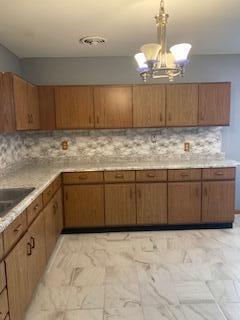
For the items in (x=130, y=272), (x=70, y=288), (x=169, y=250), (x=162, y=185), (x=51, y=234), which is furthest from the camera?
(x=162, y=185)

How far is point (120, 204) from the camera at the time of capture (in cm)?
369

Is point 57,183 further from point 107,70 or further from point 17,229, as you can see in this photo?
point 107,70

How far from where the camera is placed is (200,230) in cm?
Result: 374

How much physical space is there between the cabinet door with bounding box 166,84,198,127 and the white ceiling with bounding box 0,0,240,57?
560 mm

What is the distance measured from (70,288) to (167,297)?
2.87 ft

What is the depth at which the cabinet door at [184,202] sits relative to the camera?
12.0ft

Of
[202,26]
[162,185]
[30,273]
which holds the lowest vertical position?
[30,273]

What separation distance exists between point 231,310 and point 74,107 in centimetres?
293

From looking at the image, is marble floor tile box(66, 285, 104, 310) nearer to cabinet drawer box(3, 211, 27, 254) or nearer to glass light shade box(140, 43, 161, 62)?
cabinet drawer box(3, 211, 27, 254)

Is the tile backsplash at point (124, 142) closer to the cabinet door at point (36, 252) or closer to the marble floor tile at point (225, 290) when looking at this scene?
the cabinet door at point (36, 252)

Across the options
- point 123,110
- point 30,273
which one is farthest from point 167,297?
point 123,110

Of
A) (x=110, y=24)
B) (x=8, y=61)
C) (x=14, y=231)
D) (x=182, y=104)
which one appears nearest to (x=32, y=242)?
(x=14, y=231)

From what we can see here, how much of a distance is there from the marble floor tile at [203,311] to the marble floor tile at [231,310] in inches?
1.5

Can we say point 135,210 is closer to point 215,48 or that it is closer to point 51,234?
point 51,234
